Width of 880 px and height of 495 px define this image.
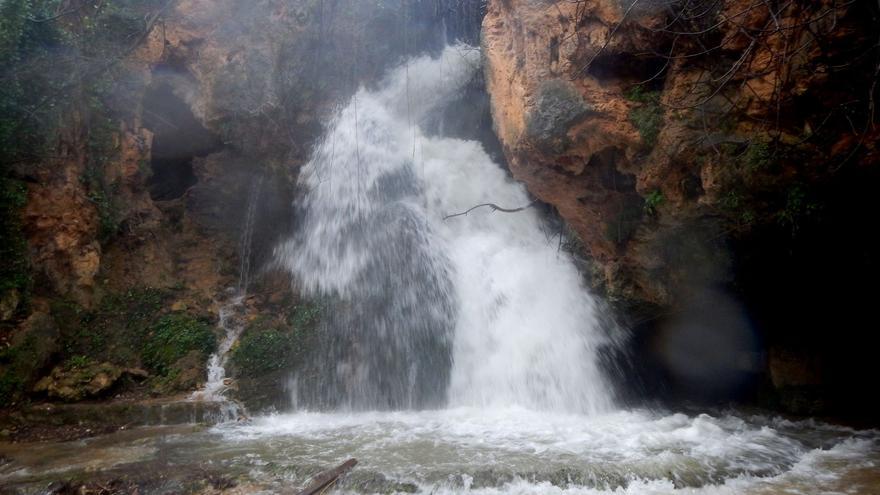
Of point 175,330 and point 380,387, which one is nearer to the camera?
point 380,387

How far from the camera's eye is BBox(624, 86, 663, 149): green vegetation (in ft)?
19.2

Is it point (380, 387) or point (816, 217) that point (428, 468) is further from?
point (816, 217)

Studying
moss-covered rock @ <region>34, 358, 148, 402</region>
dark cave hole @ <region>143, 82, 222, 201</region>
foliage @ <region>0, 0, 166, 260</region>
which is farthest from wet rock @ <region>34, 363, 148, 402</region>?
dark cave hole @ <region>143, 82, 222, 201</region>

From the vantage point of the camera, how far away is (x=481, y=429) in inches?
251

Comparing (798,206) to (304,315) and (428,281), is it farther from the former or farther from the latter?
(304,315)

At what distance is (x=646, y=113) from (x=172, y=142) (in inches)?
395

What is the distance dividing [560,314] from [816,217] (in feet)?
12.9

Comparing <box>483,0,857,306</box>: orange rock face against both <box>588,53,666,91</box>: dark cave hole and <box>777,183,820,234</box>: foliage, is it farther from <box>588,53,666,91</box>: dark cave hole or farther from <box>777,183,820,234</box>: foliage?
<box>777,183,820,234</box>: foliage

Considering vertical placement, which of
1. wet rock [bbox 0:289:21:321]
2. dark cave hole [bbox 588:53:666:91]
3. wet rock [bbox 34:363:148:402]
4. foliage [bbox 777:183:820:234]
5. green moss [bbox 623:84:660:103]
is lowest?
wet rock [bbox 34:363:148:402]

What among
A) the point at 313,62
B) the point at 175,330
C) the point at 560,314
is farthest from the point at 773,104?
the point at 313,62

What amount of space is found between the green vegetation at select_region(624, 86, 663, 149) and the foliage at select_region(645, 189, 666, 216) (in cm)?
56

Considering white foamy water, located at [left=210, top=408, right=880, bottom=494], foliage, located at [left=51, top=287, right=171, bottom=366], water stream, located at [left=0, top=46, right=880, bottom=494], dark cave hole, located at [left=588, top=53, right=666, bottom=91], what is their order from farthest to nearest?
foliage, located at [left=51, top=287, right=171, bottom=366], dark cave hole, located at [left=588, top=53, right=666, bottom=91], water stream, located at [left=0, top=46, right=880, bottom=494], white foamy water, located at [left=210, top=408, right=880, bottom=494]

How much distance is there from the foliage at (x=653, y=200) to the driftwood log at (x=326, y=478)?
452 centimetres

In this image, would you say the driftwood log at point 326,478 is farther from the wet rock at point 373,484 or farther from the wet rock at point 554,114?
the wet rock at point 554,114
